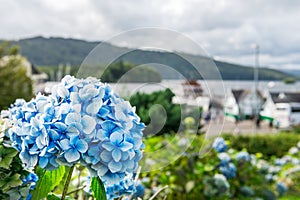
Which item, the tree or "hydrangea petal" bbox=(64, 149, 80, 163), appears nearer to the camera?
"hydrangea petal" bbox=(64, 149, 80, 163)

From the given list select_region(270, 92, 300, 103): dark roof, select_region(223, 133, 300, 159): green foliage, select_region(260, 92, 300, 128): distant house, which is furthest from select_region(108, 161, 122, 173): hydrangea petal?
select_region(270, 92, 300, 103): dark roof

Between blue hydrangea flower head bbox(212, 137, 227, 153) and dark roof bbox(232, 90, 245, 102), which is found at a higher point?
dark roof bbox(232, 90, 245, 102)

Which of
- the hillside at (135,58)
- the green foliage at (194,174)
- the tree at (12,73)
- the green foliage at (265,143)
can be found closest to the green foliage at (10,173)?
the hillside at (135,58)

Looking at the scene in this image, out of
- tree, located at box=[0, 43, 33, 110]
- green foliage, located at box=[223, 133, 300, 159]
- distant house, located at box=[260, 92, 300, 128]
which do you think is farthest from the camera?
distant house, located at box=[260, 92, 300, 128]

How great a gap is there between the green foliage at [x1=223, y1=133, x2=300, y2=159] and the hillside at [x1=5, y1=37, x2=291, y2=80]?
97cm

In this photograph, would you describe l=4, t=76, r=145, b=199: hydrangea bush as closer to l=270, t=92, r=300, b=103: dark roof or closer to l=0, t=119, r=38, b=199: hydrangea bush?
l=0, t=119, r=38, b=199: hydrangea bush

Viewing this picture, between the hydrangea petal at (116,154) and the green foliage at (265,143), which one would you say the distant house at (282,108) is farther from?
the hydrangea petal at (116,154)

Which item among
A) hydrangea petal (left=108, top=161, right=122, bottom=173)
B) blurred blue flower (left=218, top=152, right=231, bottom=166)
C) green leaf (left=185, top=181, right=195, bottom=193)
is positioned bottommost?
green leaf (left=185, top=181, right=195, bottom=193)

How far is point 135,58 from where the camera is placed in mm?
1637

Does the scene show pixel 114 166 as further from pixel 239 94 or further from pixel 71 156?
pixel 239 94

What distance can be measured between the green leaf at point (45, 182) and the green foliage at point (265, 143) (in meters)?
5.88

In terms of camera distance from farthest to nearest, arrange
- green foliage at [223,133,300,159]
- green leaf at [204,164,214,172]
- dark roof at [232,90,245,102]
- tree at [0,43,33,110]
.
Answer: dark roof at [232,90,245,102] → tree at [0,43,33,110] → green foliage at [223,133,300,159] → green leaf at [204,164,214,172]

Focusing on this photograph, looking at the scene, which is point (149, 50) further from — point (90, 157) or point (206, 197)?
point (90, 157)

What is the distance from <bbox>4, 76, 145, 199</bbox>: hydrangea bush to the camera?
1.54 ft
